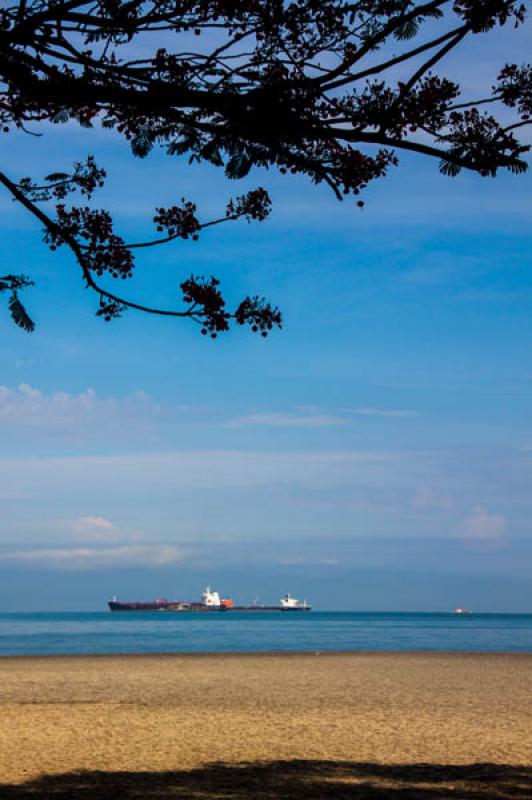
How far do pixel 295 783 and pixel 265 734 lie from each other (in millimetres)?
4529

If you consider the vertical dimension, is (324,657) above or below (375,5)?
below

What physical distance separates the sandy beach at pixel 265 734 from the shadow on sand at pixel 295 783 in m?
0.02

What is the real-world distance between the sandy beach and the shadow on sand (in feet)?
0.08

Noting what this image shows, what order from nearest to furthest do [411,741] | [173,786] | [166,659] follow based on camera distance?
1. [173,786]
2. [411,741]
3. [166,659]

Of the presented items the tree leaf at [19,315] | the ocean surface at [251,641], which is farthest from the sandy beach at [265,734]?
the ocean surface at [251,641]

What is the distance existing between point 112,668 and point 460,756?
2177 cm

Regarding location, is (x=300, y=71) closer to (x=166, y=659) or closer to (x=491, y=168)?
(x=491, y=168)

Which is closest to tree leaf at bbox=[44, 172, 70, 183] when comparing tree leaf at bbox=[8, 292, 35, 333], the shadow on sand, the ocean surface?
tree leaf at bbox=[8, 292, 35, 333]

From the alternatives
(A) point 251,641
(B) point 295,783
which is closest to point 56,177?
(B) point 295,783

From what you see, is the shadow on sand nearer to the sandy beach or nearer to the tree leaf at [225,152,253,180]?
the sandy beach

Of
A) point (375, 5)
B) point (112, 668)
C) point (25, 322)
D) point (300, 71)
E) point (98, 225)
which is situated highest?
point (375, 5)

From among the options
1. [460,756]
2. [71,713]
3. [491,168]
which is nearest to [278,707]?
[71,713]

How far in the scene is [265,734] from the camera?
15.8 metres

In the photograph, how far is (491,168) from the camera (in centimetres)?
757
